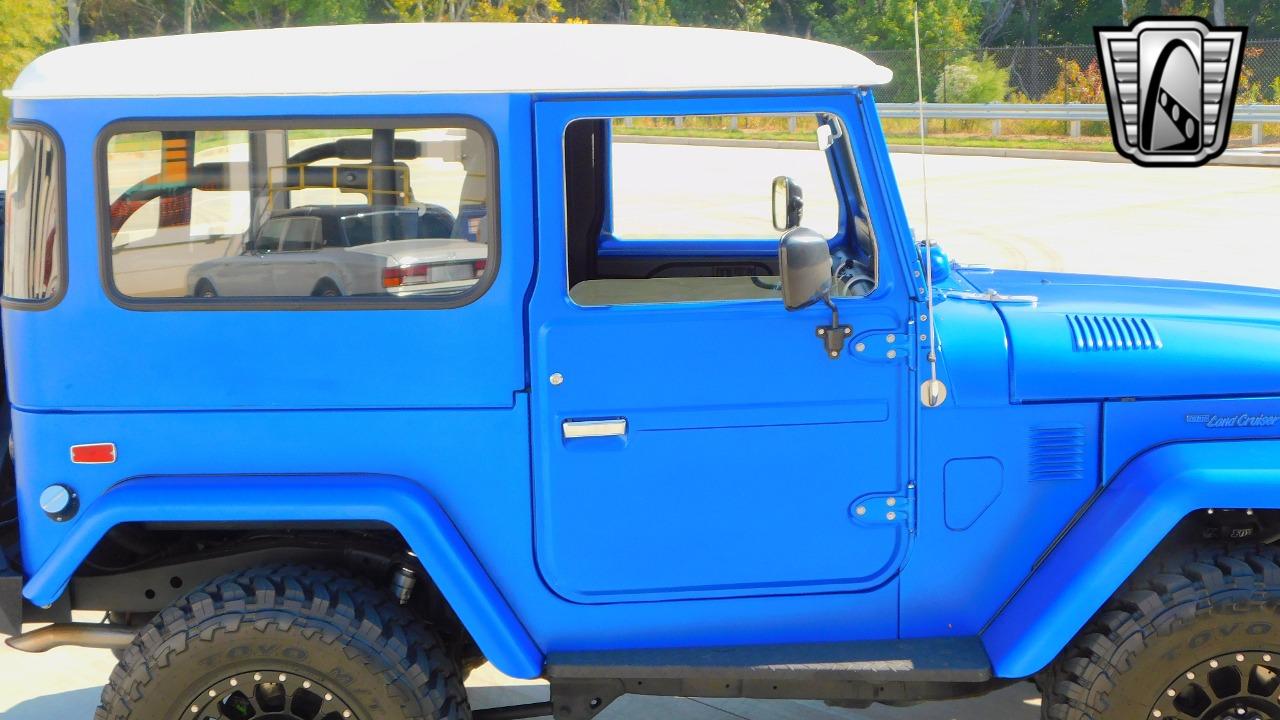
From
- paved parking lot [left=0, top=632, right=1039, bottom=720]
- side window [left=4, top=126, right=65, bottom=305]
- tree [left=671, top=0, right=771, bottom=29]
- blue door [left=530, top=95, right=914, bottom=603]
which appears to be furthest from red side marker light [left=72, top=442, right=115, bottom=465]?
tree [left=671, top=0, right=771, bottom=29]

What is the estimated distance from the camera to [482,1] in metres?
44.8

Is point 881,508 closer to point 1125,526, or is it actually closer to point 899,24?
point 1125,526

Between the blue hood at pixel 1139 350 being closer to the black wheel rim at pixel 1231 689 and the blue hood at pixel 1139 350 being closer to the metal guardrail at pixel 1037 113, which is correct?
the black wheel rim at pixel 1231 689

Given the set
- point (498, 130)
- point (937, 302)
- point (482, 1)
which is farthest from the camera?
point (482, 1)

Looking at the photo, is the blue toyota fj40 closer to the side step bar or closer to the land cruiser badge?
the side step bar

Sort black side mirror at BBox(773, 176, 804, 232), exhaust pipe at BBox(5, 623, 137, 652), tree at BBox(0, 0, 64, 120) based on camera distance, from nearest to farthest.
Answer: exhaust pipe at BBox(5, 623, 137, 652) → black side mirror at BBox(773, 176, 804, 232) → tree at BBox(0, 0, 64, 120)

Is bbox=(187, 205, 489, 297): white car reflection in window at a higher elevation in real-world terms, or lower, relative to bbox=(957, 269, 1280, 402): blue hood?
higher

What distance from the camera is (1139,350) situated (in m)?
3.29

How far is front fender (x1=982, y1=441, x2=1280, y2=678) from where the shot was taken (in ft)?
10.1

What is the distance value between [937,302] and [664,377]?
74 cm

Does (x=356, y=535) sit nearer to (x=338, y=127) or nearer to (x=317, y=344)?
(x=317, y=344)

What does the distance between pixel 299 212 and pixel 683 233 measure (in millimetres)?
1878

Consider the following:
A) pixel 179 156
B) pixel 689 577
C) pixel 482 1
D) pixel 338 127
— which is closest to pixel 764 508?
pixel 689 577

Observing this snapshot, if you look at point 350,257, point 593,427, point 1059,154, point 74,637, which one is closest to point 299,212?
point 350,257
